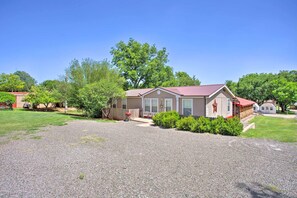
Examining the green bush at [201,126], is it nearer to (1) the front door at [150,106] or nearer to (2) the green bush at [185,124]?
(2) the green bush at [185,124]

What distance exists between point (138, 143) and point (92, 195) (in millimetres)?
4616

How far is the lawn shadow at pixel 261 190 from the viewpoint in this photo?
380 cm

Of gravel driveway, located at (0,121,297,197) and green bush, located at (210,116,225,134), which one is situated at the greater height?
green bush, located at (210,116,225,134)

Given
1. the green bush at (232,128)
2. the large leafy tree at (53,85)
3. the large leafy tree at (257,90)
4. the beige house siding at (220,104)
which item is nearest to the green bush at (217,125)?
the green bush at (232,128)

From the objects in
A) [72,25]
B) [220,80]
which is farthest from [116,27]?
[220,80]

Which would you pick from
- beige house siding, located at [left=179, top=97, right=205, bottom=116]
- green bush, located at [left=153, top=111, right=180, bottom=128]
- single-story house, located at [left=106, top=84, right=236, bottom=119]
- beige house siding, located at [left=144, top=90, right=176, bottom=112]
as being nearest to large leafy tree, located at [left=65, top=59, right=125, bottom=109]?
single-story house, located at [left=106, top=84, right=236, bottom=119]

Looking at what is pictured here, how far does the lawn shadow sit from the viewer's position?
150 inches

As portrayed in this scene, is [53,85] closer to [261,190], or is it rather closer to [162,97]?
[162,97]

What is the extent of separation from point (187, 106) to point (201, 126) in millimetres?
4878

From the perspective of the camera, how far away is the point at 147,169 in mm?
5223

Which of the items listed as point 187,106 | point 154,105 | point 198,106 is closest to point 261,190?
point 198,106

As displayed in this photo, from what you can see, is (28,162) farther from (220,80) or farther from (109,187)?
(220,80)

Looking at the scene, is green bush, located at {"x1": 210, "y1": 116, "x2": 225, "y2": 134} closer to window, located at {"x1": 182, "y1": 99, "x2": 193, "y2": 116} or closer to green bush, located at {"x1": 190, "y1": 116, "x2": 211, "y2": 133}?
green bush, located at {"x1": 190, "y1": 116, "x2": 211, "y2": 133}

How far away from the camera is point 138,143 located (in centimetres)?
832
